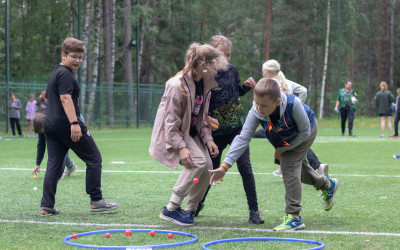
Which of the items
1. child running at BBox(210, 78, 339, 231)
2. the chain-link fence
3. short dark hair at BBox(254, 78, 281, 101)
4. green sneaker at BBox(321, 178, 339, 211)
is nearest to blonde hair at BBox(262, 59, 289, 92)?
green sneaker at BBox(321, 178, 339, 211)

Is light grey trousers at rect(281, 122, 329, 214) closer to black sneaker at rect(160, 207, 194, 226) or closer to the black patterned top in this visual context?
the black patterned top

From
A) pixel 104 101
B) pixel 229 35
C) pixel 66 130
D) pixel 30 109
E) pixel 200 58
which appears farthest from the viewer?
pixel 229 35

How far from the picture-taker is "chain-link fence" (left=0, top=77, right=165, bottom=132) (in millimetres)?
25781

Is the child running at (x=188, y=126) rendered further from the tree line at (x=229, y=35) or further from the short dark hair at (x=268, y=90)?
the tree line at (x=229, y=35)

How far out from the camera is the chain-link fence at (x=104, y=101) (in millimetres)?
25781

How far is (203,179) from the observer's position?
18.4 feet

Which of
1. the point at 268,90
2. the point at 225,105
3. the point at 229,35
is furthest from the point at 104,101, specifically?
the point at 268,90

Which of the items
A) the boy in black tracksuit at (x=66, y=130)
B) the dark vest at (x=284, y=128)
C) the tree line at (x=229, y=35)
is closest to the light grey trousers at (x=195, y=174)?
the dark vest at (x=284, y=128)

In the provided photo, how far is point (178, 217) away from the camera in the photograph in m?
5.57

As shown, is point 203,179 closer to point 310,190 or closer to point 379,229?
point 379,229

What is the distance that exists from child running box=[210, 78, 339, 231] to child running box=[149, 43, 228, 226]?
43 cm

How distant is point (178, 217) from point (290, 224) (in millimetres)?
1045

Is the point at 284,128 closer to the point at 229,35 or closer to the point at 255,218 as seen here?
the point at 255,218

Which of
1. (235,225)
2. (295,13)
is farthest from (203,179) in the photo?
(295,13)
